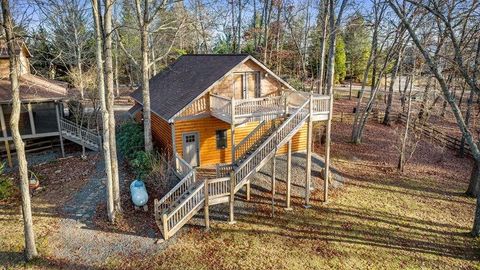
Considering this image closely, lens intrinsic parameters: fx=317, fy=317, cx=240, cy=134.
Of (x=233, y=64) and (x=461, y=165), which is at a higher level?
(x=233, y=64)

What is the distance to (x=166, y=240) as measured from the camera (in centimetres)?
1070

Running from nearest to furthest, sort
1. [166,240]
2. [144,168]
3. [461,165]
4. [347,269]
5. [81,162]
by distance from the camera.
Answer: [347,269]
[166,240]
[144,168]
[81,162]
[461,165]

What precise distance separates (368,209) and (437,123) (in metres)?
22.9

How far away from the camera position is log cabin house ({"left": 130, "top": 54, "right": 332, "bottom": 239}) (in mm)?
11891

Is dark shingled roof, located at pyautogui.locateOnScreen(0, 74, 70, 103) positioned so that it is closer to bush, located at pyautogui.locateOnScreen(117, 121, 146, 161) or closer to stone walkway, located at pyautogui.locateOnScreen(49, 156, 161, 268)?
bush, located at pyautogui.locateOnScreen(117, 121, 146, 161)

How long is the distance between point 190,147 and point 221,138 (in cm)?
177

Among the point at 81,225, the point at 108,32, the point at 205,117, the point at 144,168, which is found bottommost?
the point at 81,225

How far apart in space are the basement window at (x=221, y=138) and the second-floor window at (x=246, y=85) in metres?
1.98

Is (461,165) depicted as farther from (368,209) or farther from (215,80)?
(215,80)

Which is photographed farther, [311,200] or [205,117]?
[205,117]

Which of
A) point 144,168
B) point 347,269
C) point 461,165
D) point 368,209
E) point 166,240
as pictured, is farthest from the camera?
point 461,165

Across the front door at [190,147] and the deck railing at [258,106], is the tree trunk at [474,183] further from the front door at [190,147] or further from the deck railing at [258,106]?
the front door at [190,147]

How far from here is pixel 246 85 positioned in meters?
16.4

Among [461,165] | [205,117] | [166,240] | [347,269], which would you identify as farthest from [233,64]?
[461,165]
